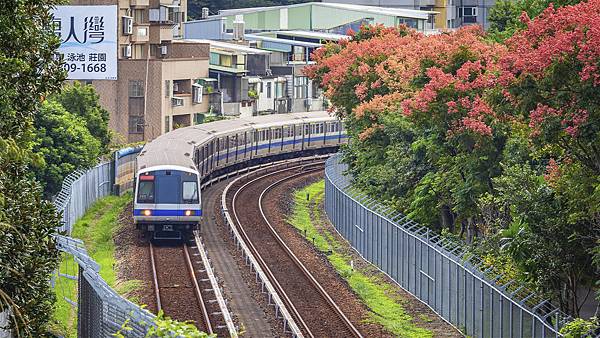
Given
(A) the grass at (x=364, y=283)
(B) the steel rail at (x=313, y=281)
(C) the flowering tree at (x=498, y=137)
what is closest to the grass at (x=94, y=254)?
(B) the steel rail at (x=313, y=281)

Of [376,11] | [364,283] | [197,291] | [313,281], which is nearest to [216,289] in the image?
[197,291]

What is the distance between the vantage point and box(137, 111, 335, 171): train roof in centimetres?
3892

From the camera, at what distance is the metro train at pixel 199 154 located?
3684 cm

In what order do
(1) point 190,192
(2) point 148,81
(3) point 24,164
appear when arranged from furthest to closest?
(2) point 148,81 → (1) point 190,192 → (3) point 24,164

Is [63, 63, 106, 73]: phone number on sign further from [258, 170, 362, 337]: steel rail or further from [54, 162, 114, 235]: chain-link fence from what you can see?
[258, 170, 362, 337]: steel rail

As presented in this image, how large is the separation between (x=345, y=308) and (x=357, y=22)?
63.8m

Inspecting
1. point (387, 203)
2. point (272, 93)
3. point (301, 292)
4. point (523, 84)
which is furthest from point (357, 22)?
point (523, 84)

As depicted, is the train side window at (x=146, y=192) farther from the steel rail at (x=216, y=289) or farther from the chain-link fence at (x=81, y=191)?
the chain-link fence at (x=81, y=191)

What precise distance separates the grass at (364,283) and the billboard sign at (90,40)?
17.9 metres

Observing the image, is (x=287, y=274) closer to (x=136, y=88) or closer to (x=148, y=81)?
(x=148, y=81)

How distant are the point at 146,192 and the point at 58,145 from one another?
24.6ft

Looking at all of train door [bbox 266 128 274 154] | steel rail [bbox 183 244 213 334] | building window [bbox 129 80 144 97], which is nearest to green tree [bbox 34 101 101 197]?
steel rail [bbox 183 244 213 334]

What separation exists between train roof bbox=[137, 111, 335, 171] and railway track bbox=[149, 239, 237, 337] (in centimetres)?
256

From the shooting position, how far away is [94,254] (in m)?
36.2
